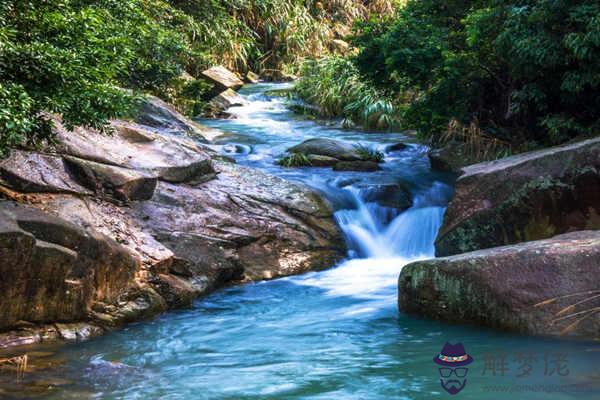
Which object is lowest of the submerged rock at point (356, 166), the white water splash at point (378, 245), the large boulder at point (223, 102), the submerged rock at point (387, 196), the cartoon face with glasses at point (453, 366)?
the cartoon face with glasses at point (453, 366)

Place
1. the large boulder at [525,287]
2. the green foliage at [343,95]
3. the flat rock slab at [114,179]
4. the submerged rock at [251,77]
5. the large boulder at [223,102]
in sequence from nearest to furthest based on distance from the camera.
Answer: the large boulder at [525,287] → the flat rock slab at [114,179] → the green foliage at [343,95] → the large boulder at [223,102] → the submerged rock at [251,77]

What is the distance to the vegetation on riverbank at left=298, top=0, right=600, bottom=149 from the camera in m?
8.80

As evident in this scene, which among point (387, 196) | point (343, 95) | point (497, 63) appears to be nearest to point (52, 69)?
point (387, 196)

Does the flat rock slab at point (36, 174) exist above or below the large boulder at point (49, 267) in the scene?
above

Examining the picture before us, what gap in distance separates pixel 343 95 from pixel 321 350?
12.7 meters

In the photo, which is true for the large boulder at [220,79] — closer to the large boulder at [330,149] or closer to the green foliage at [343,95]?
the green foliage at [343,95]

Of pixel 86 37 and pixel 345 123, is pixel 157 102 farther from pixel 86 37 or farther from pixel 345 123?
pixel 86 37

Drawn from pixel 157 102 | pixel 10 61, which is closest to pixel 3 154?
pixel 10 61

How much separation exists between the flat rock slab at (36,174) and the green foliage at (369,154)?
6064 millimetres

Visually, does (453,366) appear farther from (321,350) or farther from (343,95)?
(343,95)

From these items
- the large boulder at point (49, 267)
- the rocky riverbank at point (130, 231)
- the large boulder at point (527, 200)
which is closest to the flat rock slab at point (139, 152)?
the rocky riverbank at point (130, 231)

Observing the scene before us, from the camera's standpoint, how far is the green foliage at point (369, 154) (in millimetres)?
12320

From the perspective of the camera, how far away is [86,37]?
6156 millimetres

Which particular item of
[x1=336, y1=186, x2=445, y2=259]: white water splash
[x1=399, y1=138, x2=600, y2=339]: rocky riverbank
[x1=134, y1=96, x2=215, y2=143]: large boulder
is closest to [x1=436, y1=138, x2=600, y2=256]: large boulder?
[x1=399, y1=138, x2=600, y2=339]: rocky riverbank
